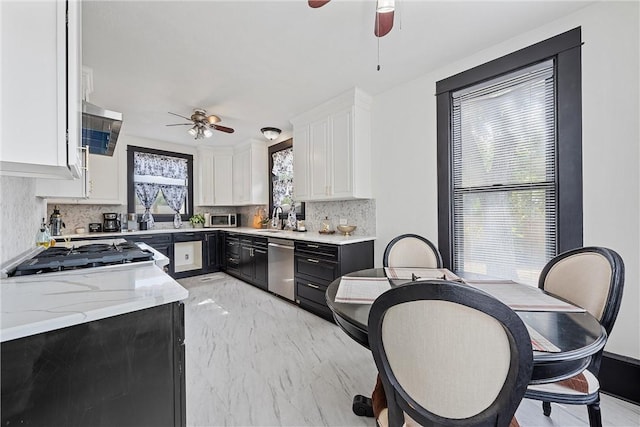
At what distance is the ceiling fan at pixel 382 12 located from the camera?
1.30 metres

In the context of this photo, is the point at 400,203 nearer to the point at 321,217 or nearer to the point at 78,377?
the point at 321,217

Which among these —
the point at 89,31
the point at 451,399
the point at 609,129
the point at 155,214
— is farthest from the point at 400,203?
the point at 155,214

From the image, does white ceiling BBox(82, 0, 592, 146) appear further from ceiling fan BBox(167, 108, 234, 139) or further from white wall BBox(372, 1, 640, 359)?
white wall BBox(372, 1, 640, 359)

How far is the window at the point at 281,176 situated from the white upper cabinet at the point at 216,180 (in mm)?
1007

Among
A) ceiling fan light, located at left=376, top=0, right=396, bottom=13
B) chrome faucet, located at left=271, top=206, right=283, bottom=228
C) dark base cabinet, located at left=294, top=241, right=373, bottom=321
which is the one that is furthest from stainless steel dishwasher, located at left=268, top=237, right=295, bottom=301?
ceiling fan light, located at left=376, top=0, right=396, bottom=13

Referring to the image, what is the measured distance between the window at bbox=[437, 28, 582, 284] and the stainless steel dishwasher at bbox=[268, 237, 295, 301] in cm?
191

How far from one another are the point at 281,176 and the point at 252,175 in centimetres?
58

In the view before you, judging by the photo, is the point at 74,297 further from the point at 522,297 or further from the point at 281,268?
the point at 281,268

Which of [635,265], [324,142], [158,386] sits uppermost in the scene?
[324,142]

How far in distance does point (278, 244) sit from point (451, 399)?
10.0ft

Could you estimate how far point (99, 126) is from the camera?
1.79 metres

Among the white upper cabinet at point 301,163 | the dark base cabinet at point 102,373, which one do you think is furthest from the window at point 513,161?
the dark base cabinet at point 102,373

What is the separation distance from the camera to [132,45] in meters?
2.12

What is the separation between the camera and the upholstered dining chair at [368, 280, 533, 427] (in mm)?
688
